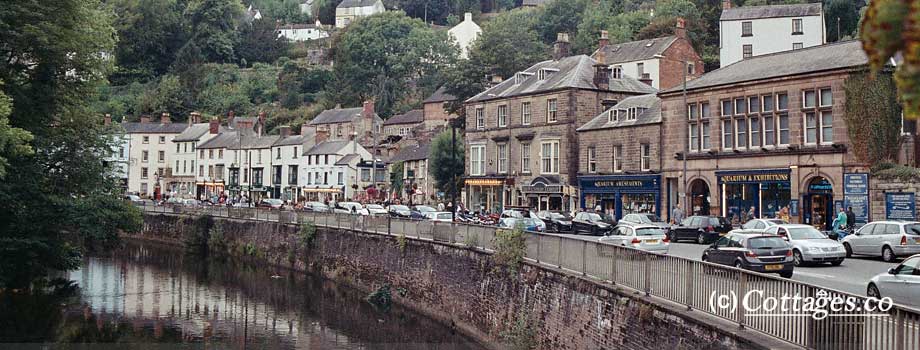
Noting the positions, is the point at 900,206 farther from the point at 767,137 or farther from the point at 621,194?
the point at 621,194

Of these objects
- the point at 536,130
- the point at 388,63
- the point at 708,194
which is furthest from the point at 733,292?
the point at 388,63

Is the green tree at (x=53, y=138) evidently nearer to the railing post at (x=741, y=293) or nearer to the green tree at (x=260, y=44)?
the railing post at (x=741, y=293)

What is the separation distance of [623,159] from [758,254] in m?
28.9

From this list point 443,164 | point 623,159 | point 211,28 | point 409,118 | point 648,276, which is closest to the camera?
point 648,276

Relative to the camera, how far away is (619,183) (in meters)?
50.0

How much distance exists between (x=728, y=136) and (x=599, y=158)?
10424 mm

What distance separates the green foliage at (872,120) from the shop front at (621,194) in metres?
12.6

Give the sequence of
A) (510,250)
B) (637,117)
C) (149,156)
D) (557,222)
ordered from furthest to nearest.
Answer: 1. (149,156)
2. (637,117)
3. (557,222)
4. (510,250)

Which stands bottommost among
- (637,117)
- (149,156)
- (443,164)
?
(443,164)

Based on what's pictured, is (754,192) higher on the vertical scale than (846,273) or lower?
higher

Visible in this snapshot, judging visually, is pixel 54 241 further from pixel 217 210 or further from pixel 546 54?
pixel 546 54

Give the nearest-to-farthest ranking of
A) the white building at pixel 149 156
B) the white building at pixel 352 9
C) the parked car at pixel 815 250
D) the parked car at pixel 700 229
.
A: the parked car at pixel 815 250
the parked car at pixel 700 229
the white building at pixel 149 156
the white building at pixel 352 9

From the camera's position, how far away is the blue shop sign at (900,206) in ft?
111

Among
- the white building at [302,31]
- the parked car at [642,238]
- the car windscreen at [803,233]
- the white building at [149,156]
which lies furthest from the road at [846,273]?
the white building at [302,31]
